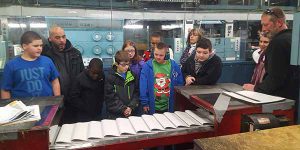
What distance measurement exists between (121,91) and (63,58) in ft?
2.50

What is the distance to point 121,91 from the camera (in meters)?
2.58

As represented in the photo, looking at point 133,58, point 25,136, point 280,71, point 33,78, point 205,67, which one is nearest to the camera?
point 25,136

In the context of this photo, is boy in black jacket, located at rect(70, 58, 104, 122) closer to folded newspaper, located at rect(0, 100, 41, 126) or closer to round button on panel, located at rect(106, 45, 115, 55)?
folded newspaper, located at rect(0, 100, 41, 126)

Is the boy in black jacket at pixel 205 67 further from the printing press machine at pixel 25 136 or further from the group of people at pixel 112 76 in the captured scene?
the printing press machine at pixel 25 136

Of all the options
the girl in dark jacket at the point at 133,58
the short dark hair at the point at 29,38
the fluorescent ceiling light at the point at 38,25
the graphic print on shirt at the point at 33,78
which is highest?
the fluorescent ceiling light at the point at 38,25

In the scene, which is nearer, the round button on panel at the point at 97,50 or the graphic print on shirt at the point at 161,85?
the graphic print on shirt at the point at 161,85

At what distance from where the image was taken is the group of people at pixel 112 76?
7.66 feet

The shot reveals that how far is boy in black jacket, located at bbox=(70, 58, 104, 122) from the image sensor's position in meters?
2.69

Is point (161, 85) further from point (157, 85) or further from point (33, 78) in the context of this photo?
point (33, 78)

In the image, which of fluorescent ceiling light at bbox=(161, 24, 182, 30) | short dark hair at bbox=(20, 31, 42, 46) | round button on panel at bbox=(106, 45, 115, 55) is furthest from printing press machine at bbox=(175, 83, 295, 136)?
fluorescent ceiling light at bbox=(161, 24, 182, 30)

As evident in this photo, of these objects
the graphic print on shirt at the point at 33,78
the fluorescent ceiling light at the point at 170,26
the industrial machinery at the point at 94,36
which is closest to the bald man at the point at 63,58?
the graphic print on shirt at the point at 33,78

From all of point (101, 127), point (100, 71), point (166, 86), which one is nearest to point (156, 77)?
point (166, 86)

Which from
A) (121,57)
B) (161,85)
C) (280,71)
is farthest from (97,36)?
(280,71)

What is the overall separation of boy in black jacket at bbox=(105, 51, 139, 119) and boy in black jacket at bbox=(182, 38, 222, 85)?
581 mm
